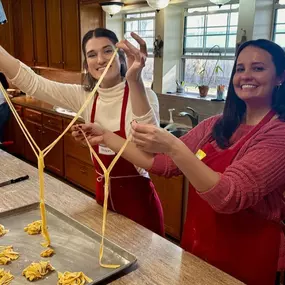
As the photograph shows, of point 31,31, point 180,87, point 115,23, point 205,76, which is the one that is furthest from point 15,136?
point 205,76

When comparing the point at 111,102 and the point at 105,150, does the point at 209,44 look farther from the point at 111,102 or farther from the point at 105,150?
the point at 105,150

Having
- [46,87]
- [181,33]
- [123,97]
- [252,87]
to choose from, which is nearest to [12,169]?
[46,87]

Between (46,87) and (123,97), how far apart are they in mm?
375

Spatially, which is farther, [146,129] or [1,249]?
[1,249]

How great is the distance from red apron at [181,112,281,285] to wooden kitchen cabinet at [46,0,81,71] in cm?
312

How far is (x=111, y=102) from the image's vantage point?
1.61 meters

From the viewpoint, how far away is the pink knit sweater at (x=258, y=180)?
3.30 feet

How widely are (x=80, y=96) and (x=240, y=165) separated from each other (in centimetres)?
95

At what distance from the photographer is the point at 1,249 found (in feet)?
3.65

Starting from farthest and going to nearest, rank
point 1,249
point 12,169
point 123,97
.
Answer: point 12,169, point 123,97, point 1,249

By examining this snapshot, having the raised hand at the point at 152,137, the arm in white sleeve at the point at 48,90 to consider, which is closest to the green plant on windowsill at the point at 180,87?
the arm in white sleeve at the point at 48,90

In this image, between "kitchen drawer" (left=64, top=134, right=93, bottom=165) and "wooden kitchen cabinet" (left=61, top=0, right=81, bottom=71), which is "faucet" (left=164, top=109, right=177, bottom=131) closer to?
"kitchen drawer" (left=64, top=134, right=93, bottom=165)

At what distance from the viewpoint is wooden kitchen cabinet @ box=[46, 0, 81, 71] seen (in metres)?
3.99

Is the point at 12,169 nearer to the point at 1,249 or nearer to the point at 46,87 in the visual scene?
the point at 46,87
